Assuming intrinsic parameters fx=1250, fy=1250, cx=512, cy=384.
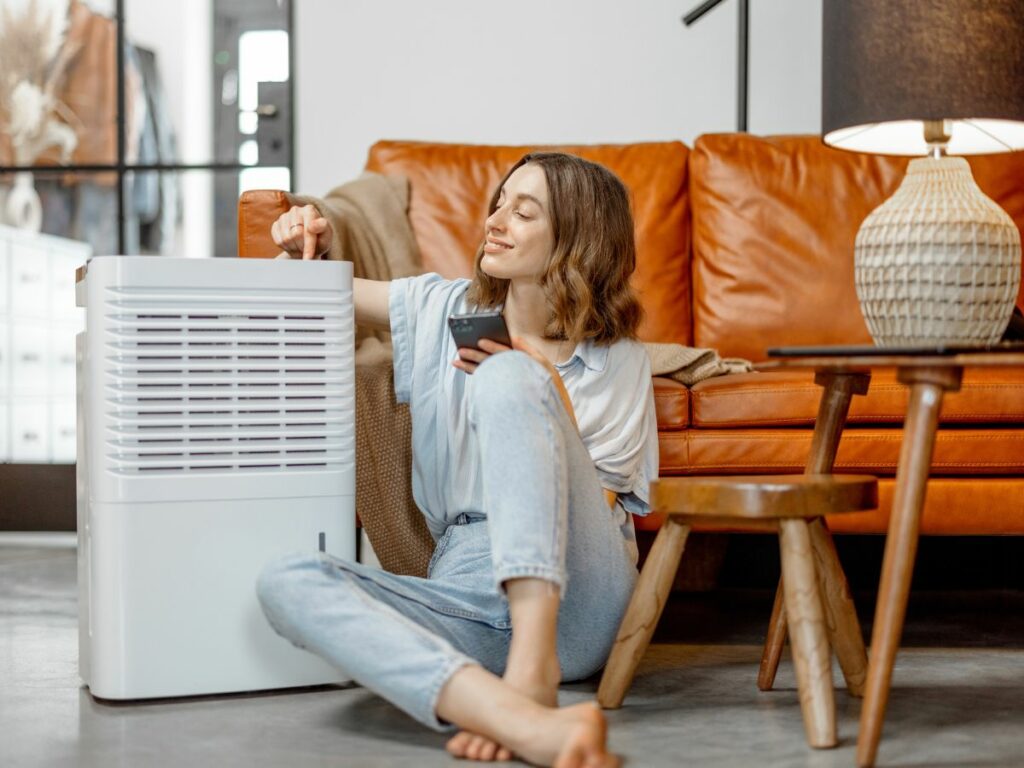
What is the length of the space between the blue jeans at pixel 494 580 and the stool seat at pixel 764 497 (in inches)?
5.1

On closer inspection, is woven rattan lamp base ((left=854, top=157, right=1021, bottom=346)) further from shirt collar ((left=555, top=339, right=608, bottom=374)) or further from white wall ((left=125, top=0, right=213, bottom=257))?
white wall ((left=125, top=0, right=213, bottom=257))

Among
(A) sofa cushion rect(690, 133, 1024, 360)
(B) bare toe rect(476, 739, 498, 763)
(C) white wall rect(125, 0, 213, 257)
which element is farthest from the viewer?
(C) white wall rect(125, 0, 213, 257)

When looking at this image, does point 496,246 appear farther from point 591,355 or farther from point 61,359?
point 61,359

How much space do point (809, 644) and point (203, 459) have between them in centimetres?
79

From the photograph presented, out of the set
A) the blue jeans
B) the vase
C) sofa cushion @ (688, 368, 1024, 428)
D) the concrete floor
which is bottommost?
the concrete floor

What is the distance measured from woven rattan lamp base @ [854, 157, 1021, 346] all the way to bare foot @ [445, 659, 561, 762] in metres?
0.62

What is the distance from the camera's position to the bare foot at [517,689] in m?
1.35

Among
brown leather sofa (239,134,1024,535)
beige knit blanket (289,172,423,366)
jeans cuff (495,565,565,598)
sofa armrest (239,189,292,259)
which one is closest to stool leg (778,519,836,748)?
jeans cuff (495,565,565,598)

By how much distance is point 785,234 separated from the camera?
8.81 ft

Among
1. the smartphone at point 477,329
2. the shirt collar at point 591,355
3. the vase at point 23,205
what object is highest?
the vase at point 23,205

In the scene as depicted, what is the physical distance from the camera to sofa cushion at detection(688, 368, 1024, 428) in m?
2.03

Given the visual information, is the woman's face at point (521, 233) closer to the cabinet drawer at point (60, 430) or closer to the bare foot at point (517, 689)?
the bare foot at point (517, 689)

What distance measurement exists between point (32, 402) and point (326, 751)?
2.65m

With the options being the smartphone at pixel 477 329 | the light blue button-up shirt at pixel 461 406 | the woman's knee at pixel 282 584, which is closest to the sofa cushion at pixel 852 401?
the light blue button-up shirt at pixel 461 406
